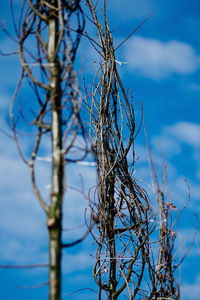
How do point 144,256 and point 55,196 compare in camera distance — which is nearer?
point 55,196

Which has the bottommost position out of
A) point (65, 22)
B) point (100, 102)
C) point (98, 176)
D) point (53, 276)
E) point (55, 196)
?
point (53, 276)

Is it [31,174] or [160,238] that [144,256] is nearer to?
[160,238]

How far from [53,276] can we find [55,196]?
33 centimetres

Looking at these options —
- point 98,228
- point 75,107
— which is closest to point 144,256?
point 98,228

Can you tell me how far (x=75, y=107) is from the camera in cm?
183

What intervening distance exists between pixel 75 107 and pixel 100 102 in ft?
3.71

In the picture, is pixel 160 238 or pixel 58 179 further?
pixel 160 238

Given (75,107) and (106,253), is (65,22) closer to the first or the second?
(75,107)

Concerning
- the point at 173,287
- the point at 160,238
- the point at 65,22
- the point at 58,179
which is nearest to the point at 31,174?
the point at 58,179

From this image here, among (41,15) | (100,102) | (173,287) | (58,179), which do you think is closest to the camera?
(58,179)

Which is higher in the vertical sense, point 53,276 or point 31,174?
point 31,174

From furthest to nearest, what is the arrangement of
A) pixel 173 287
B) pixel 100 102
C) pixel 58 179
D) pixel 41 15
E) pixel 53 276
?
pixel 100 102
pixel 173 287
pixel 41 15
pixel 58 179
pixel 53 276

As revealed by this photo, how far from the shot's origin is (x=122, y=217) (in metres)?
2.77

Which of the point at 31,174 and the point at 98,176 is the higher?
the point at 98,176
